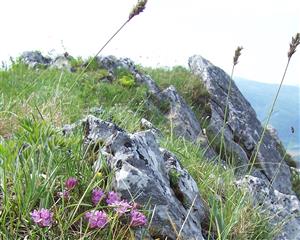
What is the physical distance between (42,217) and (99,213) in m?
0.37

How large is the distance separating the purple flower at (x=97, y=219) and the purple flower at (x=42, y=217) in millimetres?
251

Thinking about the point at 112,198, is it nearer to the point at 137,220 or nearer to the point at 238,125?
the point at 137,220

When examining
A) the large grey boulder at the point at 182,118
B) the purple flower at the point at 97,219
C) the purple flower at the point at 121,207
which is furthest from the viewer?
the large grey boulder at the point at 182,118

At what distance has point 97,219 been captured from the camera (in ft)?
10.6

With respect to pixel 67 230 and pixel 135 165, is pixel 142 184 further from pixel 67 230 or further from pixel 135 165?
pixel 67 230

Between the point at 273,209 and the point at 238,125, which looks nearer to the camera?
the point at 273,209

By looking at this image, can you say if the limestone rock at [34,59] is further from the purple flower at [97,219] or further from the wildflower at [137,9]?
the purple flower at [97,219]

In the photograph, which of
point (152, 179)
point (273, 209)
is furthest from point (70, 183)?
point (273, 209)

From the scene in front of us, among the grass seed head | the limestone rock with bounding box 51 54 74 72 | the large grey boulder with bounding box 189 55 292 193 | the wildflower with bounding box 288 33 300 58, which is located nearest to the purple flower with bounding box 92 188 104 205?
the grass seed head

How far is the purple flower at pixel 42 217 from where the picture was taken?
3078 mm

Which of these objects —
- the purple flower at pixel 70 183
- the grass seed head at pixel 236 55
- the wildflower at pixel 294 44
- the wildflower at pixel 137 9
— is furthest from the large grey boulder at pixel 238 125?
the wildflower at pixel 137 9

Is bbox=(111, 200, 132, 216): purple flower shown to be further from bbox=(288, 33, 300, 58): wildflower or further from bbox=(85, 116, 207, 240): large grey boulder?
bbox=(288, 33, 300, 58): wildflower

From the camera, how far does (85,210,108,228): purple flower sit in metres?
3.21

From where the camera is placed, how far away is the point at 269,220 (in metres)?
5.19
